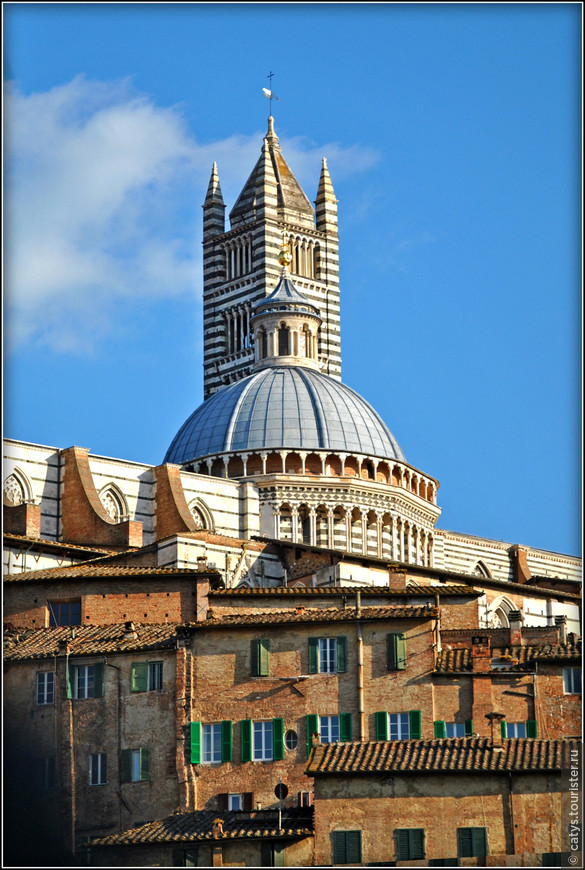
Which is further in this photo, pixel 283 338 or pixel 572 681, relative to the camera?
pixel 283 338

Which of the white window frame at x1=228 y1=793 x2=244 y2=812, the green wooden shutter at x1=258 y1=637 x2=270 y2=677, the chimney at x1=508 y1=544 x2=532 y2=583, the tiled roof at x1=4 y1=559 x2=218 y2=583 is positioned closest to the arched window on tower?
the chimney at x1=508 y1=544 x2=532 y2=583

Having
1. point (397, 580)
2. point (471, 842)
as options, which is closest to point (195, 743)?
point (471, 842)

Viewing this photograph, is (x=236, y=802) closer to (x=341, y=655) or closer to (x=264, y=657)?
(x=264, y=657)

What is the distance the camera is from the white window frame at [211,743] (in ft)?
119

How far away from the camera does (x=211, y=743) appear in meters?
36.4

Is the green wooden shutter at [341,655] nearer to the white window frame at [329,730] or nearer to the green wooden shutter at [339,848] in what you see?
the white window frame at [329,730]

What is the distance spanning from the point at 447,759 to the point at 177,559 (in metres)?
17.3

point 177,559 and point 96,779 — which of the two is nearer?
point 96,779

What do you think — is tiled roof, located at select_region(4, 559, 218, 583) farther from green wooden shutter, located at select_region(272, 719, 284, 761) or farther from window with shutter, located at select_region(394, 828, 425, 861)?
window with shutter, located at select_region(394, 828, 425, 861)

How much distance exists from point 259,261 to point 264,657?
52724 mm

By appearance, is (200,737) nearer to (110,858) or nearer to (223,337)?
(110,858)

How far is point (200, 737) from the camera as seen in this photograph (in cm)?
3638

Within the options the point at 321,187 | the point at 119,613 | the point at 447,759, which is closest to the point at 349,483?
the point at 119,613

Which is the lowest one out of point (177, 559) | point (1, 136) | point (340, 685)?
point (340, 685)
